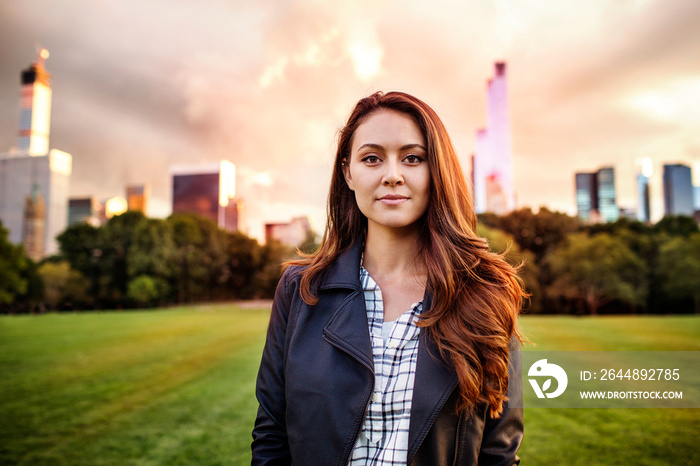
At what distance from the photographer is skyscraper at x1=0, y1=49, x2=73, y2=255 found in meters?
37.7

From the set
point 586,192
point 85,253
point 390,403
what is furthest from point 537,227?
point 586,192

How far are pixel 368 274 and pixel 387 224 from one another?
0.82 feet

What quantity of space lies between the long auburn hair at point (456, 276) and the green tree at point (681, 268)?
37.8 m

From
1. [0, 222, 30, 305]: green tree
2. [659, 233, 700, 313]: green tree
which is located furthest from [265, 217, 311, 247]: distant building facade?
[659, 233, 700, 313]: green tree

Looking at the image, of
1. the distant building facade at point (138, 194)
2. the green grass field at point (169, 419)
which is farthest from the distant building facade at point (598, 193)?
the distant building facade at point (138, 194)

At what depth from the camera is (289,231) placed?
47.1m

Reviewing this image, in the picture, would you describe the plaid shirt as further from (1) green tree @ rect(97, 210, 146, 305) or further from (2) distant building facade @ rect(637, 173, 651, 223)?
(2) distant building facade @ rect(637, 173, 651, 223)

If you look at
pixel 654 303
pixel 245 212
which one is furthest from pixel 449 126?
pixel 245 212

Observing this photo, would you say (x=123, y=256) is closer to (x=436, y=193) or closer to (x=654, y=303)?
(x=436, y=193)

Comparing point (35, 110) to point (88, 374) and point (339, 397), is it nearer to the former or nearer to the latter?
point (88, 374)

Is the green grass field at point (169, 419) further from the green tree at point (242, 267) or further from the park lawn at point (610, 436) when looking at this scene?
the green tree at point (242, 267)

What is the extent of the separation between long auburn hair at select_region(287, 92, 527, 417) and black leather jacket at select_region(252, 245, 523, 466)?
0.06 metres

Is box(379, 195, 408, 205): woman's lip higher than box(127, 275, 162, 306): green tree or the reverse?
higher

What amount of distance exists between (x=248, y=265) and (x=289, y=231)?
6.54m
